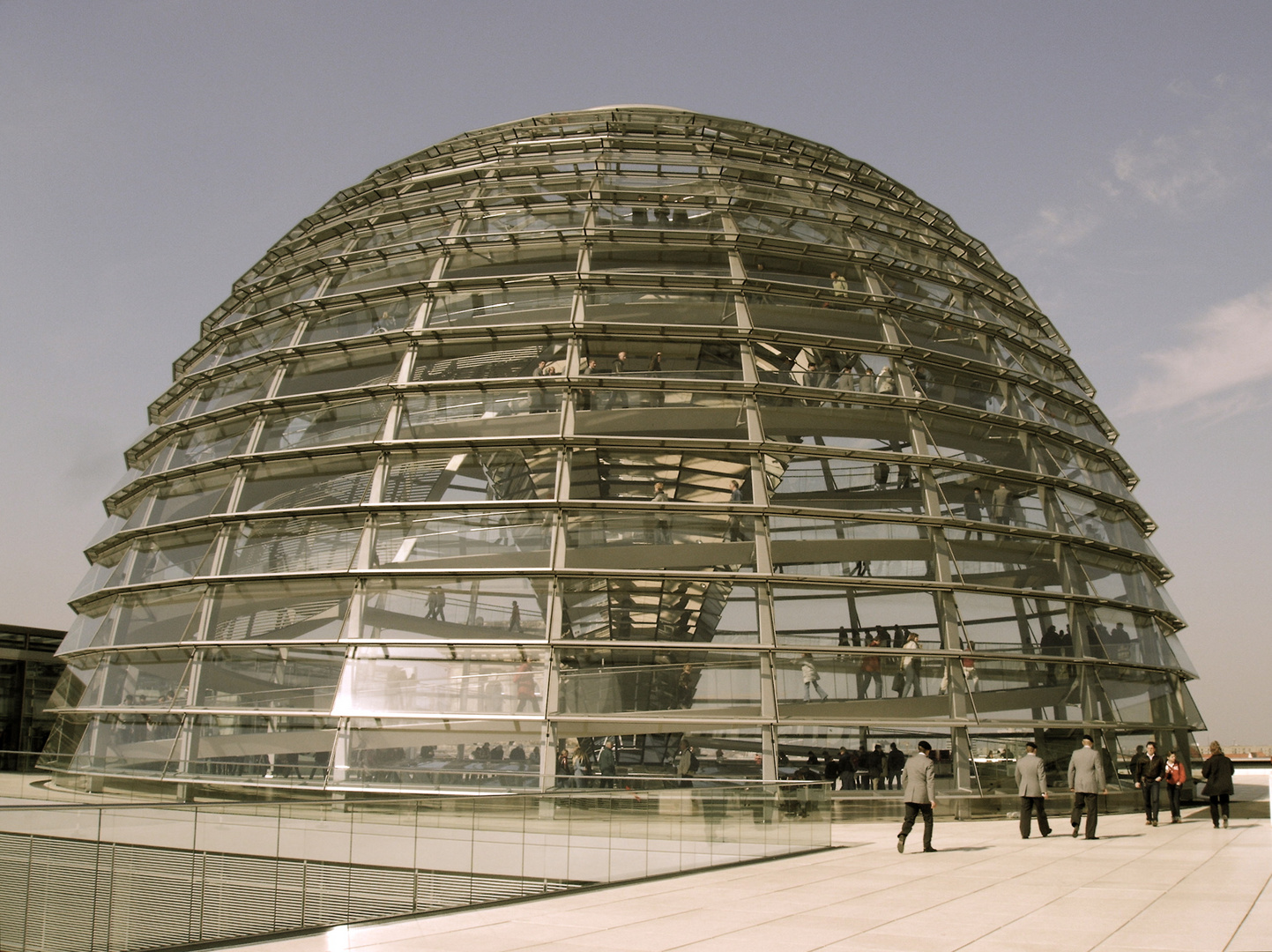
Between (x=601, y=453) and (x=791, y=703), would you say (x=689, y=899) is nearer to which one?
(x=791, y=703)

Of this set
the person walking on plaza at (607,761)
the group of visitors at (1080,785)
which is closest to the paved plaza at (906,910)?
the group of visitors at (1080,785)

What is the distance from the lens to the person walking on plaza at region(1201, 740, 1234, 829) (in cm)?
1702

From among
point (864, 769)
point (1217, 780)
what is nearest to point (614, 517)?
point (864, 769)

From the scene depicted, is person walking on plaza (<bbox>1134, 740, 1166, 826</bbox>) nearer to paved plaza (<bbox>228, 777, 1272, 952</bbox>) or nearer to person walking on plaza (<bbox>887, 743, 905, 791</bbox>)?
paved plaza (<bbox>228, 777, 1272, 952</bbox>)

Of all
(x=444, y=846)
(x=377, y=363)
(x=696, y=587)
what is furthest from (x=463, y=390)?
(x=444, y=846)

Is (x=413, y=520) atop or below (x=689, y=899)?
atop

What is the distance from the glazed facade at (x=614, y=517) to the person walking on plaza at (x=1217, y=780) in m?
2.78

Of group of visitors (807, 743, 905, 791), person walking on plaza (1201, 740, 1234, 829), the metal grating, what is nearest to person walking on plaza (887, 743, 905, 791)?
group of visitors (807, 743, 905, 791)

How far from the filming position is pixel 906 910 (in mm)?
9391

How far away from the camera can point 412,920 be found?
925 cm

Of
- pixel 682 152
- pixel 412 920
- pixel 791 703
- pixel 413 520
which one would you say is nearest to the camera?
pixel 412 920

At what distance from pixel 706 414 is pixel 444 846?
1178 centimetres

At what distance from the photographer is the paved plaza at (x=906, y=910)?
788cm

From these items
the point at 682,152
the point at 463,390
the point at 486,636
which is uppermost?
the point at 682,152
